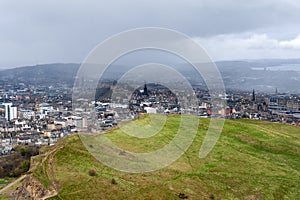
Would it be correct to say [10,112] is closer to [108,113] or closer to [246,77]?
[108,113]

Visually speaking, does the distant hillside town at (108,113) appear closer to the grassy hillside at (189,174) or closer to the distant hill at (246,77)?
the grassy hillside at (189,174)

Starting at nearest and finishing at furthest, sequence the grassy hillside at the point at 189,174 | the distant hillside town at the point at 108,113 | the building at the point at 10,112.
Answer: the grassy hillside at the point at 189,174
the distant hillside town at the point at 108,113
the building at the point at 10,112

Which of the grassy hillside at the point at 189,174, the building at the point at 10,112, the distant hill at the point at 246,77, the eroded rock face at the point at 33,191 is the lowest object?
the building at the point at 10,112

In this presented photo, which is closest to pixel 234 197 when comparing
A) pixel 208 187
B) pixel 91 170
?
pixel 208 187

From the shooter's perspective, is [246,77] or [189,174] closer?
[189,174]

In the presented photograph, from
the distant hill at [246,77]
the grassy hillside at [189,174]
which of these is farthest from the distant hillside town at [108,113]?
the distant hill at [246,77]

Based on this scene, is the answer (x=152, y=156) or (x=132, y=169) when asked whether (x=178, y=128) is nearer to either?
(x=152, y=156)

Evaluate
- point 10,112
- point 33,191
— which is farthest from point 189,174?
point 10,112
